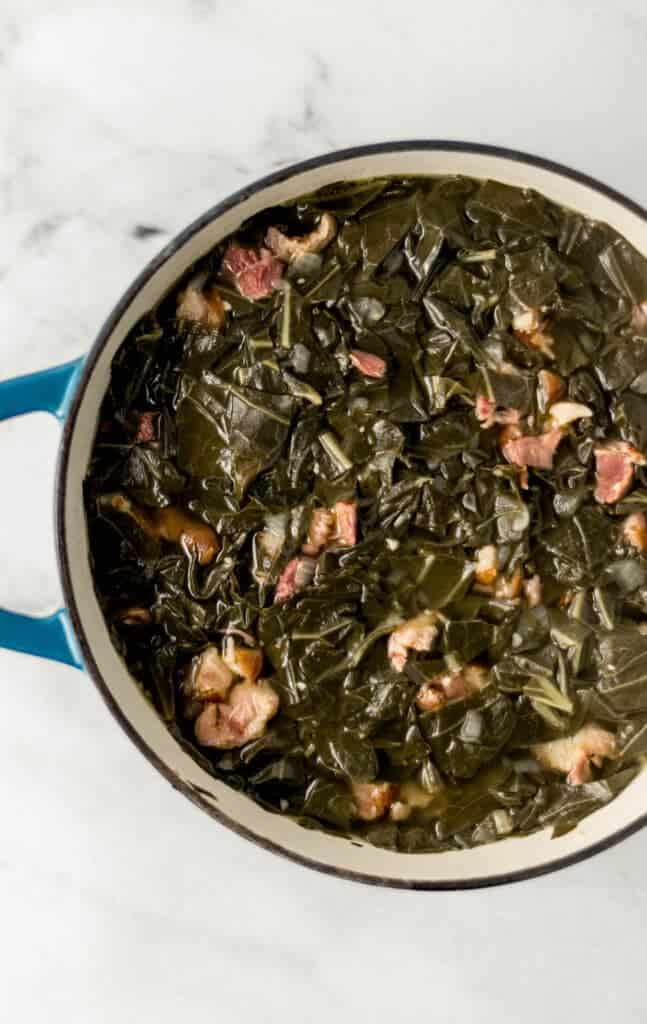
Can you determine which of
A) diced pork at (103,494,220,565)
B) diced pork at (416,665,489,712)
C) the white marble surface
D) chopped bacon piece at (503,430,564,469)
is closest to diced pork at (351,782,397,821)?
diced pork at (416,665,489,712)

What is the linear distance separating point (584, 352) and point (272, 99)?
4.58ft

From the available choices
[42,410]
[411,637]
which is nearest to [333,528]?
[411,637]

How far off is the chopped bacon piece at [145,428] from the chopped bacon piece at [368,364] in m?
0.67

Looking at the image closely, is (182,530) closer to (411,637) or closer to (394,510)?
(394,510)

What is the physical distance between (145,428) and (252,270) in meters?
0.60

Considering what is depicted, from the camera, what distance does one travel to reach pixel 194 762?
3.96 metres

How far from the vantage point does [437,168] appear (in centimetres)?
380

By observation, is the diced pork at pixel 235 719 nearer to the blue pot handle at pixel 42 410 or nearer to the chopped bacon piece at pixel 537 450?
the blue pot handle at pixel 42 410

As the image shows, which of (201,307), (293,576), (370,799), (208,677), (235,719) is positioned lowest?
(370,799)

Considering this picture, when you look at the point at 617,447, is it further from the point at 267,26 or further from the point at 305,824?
the point at 267,26

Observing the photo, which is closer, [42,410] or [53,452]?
[42,410]

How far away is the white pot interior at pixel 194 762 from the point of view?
12.0ft

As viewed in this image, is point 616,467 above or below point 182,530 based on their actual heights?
above

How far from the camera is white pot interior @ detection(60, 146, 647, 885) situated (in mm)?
3643
